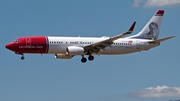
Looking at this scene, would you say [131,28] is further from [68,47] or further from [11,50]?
[11,50]

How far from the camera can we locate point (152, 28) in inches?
4515

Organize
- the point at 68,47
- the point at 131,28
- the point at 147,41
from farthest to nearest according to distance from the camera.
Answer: the point at 147,41, the point at 68,47, the point at 131,28

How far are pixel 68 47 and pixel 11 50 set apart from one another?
32.8 feet

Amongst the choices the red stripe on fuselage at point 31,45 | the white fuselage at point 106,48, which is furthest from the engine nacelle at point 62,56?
the red stripe on fuselage at point 31,45

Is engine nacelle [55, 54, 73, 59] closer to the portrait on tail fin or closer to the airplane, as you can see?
the airplane

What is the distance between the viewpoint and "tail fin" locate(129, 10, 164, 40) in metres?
113

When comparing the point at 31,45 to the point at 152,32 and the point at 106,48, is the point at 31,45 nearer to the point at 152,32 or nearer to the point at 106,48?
the point at 106,48

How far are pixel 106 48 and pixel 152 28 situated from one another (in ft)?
45.8

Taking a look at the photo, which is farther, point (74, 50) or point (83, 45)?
point (83, 45)

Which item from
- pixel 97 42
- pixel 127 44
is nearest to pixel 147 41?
pixel 127 44

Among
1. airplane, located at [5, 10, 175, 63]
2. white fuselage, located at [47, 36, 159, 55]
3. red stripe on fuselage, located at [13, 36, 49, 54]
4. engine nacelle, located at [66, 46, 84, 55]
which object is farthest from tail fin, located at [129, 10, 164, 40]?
red stripe on fuselage, located at [13, 36, 49, 54]

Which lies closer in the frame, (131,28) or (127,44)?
(131,28)

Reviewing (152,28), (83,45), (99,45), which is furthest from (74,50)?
(152,28)

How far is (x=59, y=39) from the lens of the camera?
334 ft
